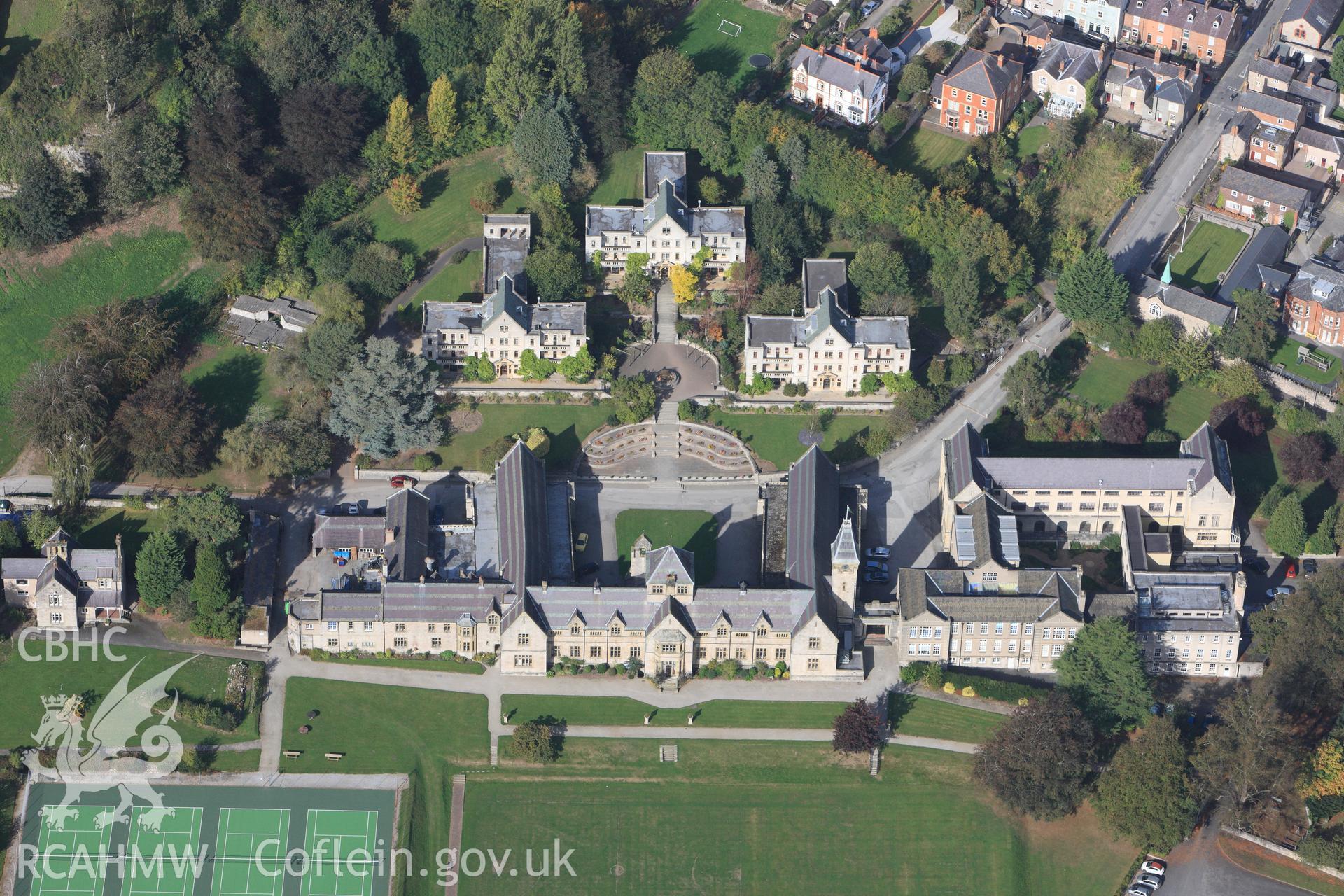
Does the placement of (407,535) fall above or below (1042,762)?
above

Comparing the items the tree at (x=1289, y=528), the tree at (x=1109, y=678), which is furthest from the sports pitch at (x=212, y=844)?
the tree at (x=1289, y=528)

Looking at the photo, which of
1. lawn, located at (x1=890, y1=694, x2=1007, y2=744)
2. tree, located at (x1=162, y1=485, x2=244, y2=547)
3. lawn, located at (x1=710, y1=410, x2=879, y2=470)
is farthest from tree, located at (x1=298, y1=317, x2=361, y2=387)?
lawn, located at (x1=890, y1=694, x2=1007, y2=744)

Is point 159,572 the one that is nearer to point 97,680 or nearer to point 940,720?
point 97,680

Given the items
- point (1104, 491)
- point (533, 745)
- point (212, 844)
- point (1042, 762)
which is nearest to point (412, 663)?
point (533, 745)

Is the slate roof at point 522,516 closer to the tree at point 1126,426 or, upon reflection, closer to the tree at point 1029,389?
the tree at point 1029,389

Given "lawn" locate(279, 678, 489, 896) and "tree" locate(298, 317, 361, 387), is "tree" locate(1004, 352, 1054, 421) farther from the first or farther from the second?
"tree" locate(298, 317, 361, 387)
